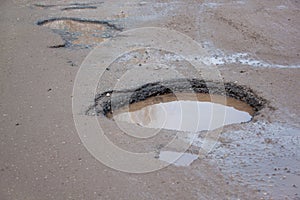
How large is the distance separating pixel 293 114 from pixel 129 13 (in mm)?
6608

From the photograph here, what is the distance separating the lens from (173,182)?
4.31 metres

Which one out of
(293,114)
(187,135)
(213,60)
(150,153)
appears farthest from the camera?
(213,60)

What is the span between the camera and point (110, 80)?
671cm

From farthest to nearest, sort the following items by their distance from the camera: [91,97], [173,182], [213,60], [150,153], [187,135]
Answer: [213,60], [91,97], [187,135], [150,153], [173,182]

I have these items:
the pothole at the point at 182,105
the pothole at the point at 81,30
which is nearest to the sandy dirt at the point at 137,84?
the pothole at the point at 81,30

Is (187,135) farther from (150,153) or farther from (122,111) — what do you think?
(122,111)

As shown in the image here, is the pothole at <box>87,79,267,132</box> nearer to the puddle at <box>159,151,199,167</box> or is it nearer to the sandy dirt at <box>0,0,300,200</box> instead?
the sandy dirt at <box>0,0,300,200</box>

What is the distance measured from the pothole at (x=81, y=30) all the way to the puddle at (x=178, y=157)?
440 cm

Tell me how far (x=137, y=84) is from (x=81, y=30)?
3.70 m

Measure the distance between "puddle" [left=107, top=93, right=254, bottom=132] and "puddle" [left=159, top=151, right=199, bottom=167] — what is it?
67 cm

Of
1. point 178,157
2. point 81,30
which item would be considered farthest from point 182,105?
point 81,30

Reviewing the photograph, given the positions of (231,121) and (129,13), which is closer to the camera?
(231,121)

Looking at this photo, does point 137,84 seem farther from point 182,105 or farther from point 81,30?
point 81,30

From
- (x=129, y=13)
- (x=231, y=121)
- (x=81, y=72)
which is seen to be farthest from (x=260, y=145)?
(x=129, y=13)
